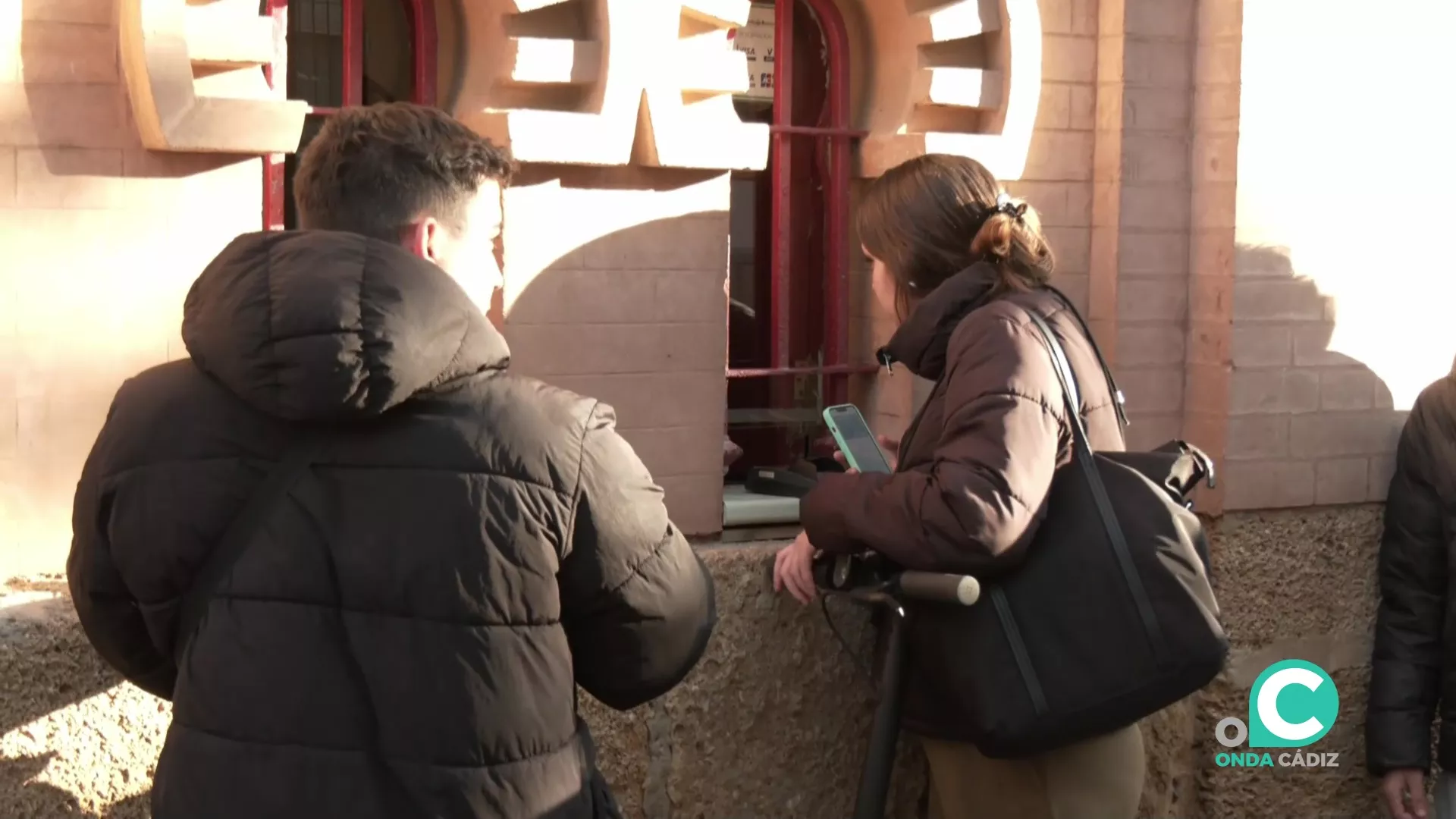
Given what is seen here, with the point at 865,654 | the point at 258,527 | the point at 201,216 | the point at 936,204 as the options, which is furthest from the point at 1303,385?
the point at 258,527

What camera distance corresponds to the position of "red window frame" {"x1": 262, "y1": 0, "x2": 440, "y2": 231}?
335 centimetres

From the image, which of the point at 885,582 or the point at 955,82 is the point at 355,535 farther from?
the point at 955,82

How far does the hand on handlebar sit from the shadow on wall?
5.07ft

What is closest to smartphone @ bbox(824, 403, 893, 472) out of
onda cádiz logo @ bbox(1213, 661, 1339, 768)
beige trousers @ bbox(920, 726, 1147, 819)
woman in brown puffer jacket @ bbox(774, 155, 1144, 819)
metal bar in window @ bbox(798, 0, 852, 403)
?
woman in brown puffer jacket @ bbox(774, 155, 1144, 819)

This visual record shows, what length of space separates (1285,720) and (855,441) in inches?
81.9

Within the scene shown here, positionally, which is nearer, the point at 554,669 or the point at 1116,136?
the point at 554,669

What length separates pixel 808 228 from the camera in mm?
4203

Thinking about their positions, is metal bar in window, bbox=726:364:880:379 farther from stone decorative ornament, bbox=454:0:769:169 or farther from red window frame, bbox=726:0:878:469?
stone decorative ornament, bbox=454:0:769:169

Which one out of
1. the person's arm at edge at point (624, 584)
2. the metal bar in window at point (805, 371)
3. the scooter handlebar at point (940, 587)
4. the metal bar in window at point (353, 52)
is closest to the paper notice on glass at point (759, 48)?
the metal bar in window at point (805, 371)

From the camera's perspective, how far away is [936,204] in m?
3.02

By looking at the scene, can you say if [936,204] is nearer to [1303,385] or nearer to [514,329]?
[514,329]

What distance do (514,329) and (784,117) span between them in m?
Answer: 1.01

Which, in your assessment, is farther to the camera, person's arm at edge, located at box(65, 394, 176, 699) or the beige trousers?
the beige trousers

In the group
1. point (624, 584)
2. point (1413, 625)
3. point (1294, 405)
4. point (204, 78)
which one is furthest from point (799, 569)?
point (1413, 625)
